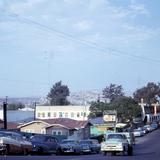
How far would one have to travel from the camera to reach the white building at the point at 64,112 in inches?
5940

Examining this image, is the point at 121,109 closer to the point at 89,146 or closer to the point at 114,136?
the point at 89,146

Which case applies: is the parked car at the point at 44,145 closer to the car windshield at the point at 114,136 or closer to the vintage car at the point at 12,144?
the vintage car at the point at 12,144

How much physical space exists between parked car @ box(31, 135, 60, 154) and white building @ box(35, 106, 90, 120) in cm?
10330

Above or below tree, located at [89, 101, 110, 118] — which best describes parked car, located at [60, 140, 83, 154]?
below

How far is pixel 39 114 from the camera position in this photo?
154500mm

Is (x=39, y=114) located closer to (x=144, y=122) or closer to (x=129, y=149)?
(x=144, y=122)

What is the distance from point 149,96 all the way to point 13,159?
170 meters

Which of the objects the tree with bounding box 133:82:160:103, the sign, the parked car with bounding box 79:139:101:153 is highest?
the tree with bounding box 133:82:160:103

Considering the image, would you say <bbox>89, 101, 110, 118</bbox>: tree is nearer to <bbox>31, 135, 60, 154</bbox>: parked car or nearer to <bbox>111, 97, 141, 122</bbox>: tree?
<bbox>111, 97, 141, 122</bbox>: tree

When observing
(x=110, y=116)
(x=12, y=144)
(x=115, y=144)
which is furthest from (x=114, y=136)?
(x=110, y=116)

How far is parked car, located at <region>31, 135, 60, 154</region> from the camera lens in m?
43.9

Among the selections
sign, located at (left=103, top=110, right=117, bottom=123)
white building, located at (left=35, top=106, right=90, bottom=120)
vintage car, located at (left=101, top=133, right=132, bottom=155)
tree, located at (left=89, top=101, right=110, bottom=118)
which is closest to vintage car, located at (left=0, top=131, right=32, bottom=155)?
vintage car, located at (left=101, top=133, right=132, bottom=155)

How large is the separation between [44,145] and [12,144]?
648 centimetres

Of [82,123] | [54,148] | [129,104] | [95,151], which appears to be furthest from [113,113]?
[54,148]
